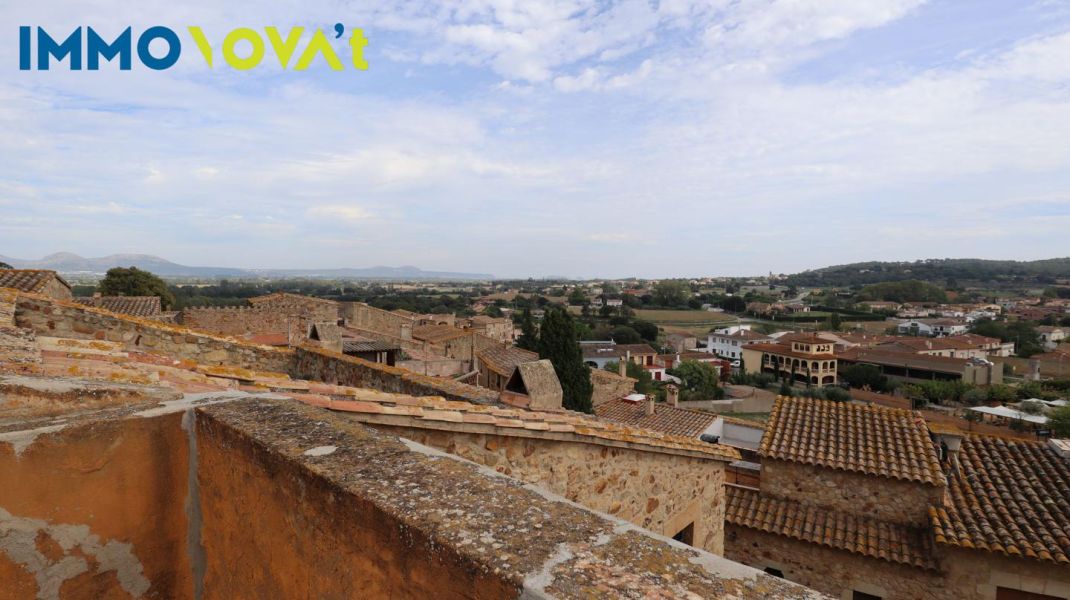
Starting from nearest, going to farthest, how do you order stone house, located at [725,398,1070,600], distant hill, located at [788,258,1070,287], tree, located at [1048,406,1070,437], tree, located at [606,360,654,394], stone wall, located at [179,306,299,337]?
stone house, located at [725,398,1070,600], stone wall, located at [179,306,299,337], tree, located at [1048,406,1070,437], tree, located at [606,360,654,394], distant hill, located at [788,258,1070,287]

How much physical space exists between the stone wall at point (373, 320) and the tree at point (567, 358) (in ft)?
25.8

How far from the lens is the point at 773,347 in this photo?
64.9 m

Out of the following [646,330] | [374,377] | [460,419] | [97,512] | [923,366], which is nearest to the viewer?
[97,512]

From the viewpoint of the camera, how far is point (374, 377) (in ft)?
21.6

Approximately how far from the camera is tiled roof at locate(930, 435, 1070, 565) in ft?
24.0

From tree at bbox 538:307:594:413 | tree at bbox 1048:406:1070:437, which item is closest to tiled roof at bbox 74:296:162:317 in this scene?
tree at bbox 538:307:594:413

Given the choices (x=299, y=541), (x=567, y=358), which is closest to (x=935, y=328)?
(x=567, y=358)

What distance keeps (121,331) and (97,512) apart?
16.0 feet

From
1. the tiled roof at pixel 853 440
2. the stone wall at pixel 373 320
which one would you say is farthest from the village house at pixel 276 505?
the stone wall at pixel 373 320

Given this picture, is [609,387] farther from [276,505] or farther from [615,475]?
[276,505]

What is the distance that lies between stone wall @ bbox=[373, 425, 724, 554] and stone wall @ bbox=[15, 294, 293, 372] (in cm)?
383

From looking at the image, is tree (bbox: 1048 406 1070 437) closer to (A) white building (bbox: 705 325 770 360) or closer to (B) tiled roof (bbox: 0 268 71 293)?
(B) tiled roof (bbox: 0 268 71 293)

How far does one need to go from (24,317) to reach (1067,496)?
46.8 ft

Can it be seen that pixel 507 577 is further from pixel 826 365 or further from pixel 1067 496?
pixel 826 365
